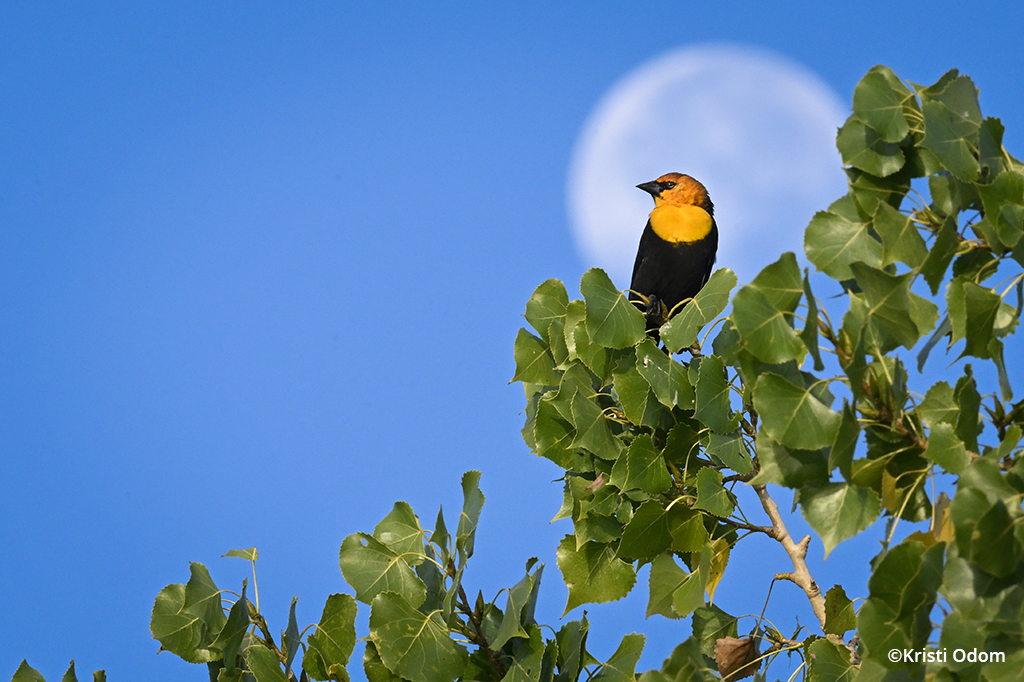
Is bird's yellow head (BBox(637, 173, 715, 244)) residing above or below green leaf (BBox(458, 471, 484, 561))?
above

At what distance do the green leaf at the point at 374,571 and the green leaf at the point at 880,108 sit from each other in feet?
4.78

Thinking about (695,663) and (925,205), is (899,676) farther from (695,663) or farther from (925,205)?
(925,205)

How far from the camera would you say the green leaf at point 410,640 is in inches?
79.8

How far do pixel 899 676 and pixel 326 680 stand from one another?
1.33 m

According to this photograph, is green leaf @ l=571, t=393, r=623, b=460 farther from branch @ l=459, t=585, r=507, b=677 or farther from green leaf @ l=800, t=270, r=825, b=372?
green leaf @ l=800, t=270, r=825, b=372

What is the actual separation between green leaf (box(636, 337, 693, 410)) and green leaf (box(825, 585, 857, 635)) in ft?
2.00

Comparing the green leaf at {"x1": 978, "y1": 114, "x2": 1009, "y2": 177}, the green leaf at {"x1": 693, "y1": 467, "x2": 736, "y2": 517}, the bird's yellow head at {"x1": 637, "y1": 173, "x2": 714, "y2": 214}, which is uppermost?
the bird's yellow head at {"x1": 637, "y1": 173, "x2": 714, "y2": 214}

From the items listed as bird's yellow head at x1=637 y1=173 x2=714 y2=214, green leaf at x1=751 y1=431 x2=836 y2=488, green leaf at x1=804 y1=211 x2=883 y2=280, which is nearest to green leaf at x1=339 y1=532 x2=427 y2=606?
green leaf at x1=751 y1=431 x2=836 y2=488

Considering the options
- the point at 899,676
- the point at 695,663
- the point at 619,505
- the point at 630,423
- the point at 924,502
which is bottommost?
the point at 899,676

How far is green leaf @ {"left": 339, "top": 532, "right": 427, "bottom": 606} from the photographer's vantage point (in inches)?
84.7

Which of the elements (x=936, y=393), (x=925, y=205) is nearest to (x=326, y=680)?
(x=936, y=393)

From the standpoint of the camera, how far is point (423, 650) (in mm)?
2049

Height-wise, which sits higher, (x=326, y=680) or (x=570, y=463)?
(x=570, y=463)

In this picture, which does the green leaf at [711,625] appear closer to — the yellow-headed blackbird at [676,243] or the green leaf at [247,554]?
the green leaf at [247,554]
